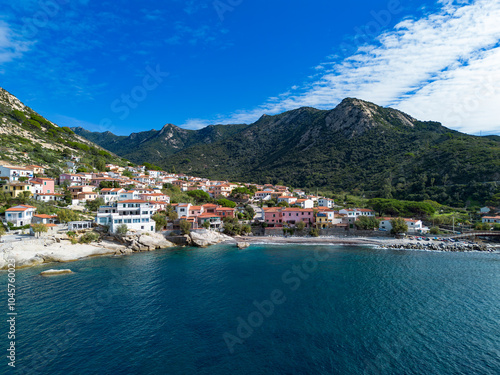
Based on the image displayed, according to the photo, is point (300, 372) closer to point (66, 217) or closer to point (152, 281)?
point (152, 281)

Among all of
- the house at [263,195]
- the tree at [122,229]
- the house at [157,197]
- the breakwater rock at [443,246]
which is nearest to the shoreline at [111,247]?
the breakwater rock at [443,246]

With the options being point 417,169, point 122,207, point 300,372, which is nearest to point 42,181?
point 122,207

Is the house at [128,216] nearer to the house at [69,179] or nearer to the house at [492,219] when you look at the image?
the house at [69,179]

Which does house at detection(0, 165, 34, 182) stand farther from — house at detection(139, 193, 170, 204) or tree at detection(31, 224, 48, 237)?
tree at detection(31, 224, 48, 237)

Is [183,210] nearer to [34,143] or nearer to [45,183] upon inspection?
[45,183]

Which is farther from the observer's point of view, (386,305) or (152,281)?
(152,281)

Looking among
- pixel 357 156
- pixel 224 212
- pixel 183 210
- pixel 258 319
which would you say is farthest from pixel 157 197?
pixel 357 156
